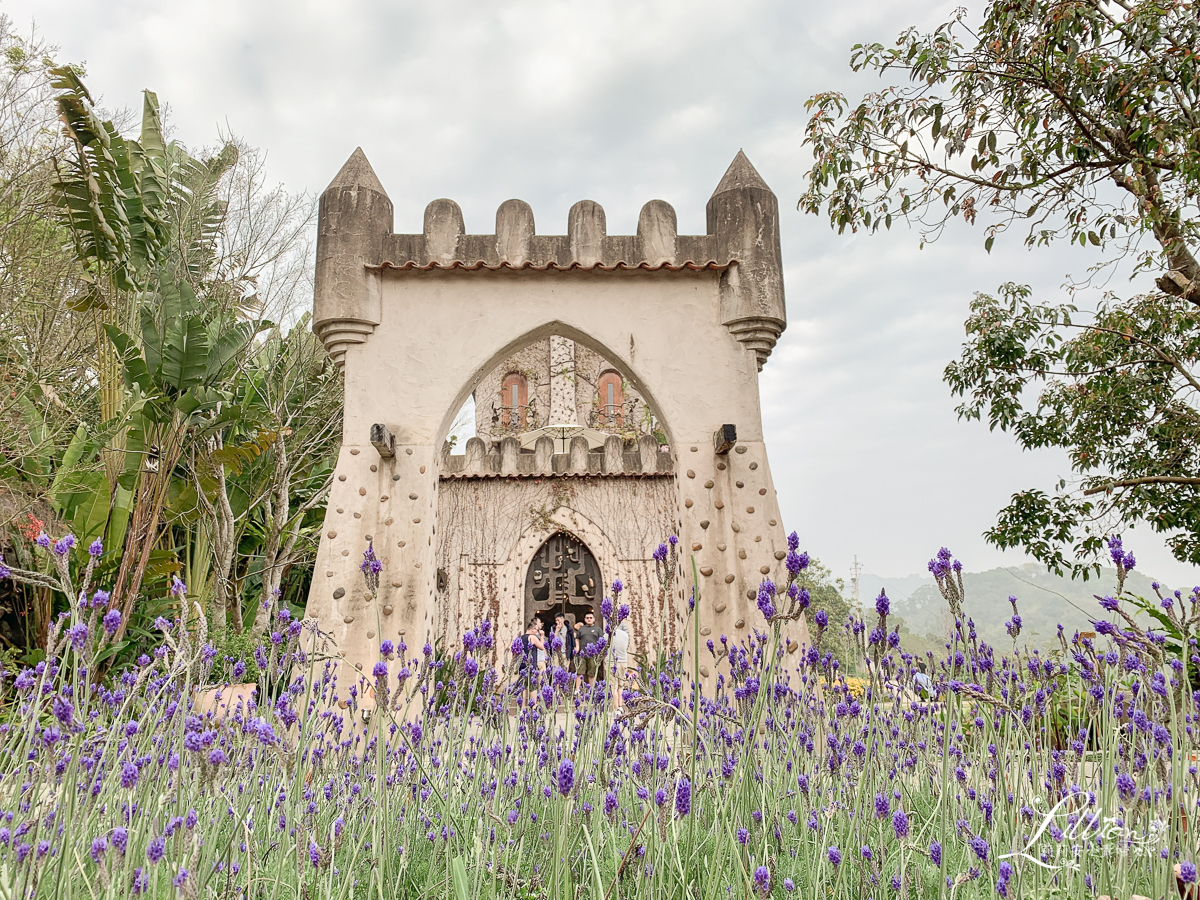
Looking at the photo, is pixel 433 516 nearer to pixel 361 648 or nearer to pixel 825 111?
pixel 361 648

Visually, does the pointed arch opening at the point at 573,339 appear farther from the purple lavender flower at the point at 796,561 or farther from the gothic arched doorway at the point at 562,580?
the gothic arched doorway at the point at 562,580

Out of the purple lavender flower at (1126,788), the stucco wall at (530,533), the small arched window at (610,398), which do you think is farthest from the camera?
the small arched window at (610,398)

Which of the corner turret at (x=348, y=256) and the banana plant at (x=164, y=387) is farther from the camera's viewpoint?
the banana plant at (x=164, y=387)

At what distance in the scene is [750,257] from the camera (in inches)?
256

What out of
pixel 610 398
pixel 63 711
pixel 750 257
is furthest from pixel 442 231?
pixel 610 398

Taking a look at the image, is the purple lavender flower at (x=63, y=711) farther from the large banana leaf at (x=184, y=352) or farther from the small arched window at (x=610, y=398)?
the small arched window at (x=610, y=398)

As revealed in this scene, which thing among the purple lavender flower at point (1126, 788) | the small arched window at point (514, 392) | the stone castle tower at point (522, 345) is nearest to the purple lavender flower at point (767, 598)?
the purple lavender flower at point (1126, 788)

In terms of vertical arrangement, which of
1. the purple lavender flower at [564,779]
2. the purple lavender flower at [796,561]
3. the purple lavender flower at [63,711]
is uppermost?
the purple lavender flower at [796,561]

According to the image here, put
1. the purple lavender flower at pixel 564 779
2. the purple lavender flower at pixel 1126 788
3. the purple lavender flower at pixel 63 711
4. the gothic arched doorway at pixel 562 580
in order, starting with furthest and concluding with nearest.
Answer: the gothic arched doorway at pixel 562 580 < the purple lavender flower at pixel 1126 788 < the purple lavender flower at pixel 564 779 < the purple lavender flower at pixel 63 711

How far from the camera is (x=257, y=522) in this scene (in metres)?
12.5

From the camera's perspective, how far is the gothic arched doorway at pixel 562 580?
38.0 feet

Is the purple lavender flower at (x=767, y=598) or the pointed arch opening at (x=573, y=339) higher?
the pointed arch opening at (x=573, y=339)

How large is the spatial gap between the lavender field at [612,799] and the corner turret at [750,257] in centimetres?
390

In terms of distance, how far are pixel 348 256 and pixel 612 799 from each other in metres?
5.58
